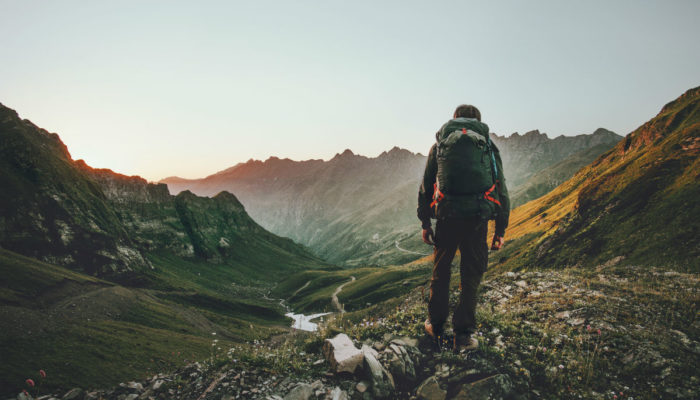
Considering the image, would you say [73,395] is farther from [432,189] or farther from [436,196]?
[432,189]

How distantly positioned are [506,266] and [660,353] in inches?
2863

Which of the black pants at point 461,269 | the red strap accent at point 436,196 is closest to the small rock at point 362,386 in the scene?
the black pants at point 461,269

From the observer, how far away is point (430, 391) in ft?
20.3

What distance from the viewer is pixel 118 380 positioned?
24.8 meters

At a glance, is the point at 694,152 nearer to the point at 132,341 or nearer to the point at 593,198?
the point at 593,198

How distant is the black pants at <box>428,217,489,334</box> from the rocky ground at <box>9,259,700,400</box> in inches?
30.5

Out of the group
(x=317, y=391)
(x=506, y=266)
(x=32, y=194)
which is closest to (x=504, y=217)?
(x=317, y=391)

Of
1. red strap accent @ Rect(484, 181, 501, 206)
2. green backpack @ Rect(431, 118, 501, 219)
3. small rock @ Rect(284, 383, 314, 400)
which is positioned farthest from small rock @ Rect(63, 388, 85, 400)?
red strap accent @ Rect(484, 181, 501, 206)

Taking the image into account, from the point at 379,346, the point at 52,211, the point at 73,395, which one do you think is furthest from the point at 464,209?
the point at 52,211

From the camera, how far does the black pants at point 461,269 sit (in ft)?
23.3

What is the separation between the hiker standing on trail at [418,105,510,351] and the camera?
684 centimetres

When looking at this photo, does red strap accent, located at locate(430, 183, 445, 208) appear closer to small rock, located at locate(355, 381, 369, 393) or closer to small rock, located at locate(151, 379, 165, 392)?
small rock, located at locate(355, 381, 369, 393)

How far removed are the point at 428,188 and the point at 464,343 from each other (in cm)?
391

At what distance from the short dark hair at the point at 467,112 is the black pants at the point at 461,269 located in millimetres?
2913
